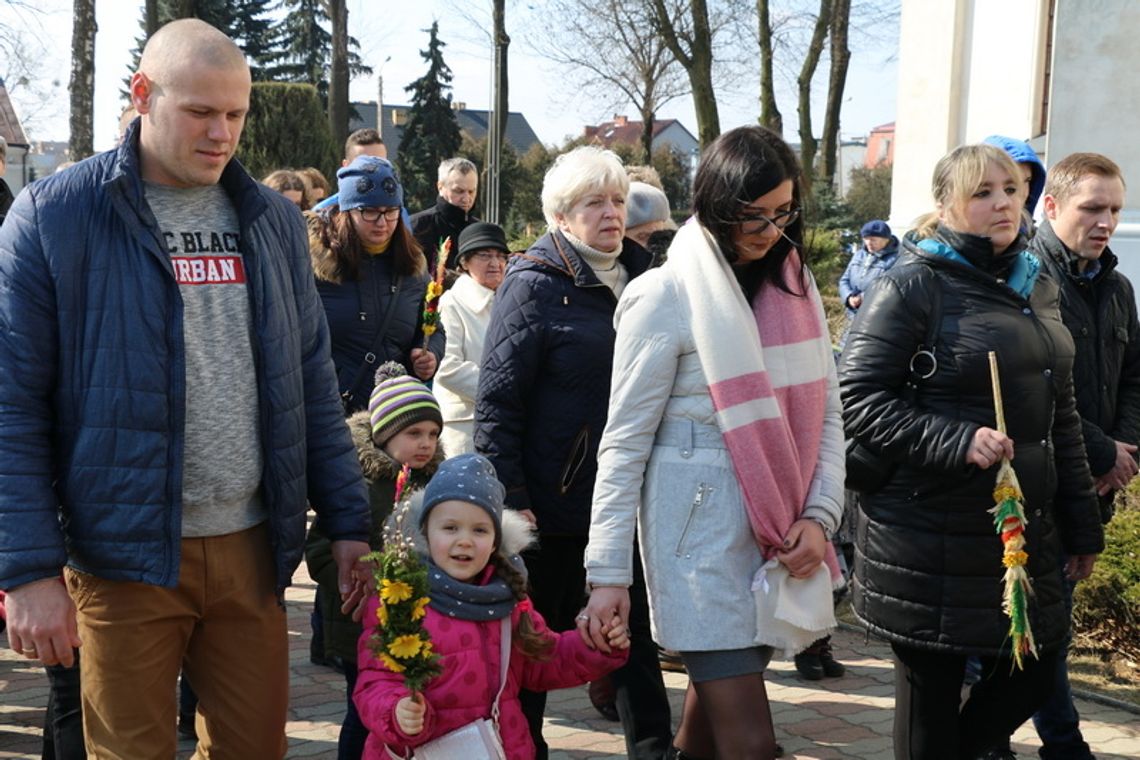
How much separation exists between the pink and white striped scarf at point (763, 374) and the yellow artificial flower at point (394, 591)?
34.9 inches

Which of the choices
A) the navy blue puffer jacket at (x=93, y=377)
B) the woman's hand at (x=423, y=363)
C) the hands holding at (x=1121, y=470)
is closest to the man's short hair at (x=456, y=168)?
the woman's hand at (x=423, y=363)

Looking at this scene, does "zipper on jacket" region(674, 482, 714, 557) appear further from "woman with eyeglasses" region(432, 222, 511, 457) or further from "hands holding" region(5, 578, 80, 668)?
"woman with eyeglasses" region(432, 222, 511, 457)

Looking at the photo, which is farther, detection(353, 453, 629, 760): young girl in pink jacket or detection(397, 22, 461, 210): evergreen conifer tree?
detection(397, 22, 461, 210): evergreen conifer tree

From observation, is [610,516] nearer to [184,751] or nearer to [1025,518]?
[1025,518]

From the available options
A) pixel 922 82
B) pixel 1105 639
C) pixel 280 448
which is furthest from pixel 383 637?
pixel 922 82

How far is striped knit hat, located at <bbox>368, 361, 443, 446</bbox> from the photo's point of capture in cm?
447

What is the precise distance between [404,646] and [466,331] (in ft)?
11.3

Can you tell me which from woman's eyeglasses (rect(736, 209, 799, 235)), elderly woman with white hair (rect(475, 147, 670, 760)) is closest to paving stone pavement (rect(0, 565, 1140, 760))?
elderly woman with white hair (rect(475, 147, 670, 760))

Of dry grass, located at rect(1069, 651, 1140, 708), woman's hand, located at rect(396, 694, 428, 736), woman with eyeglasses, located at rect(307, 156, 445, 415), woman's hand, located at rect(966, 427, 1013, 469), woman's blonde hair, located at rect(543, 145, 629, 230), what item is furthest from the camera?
dry grass, located at rect(1069, 651, 1140, 708)

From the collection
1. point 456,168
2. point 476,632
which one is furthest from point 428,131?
point 476,632

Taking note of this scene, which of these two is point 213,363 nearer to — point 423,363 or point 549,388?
point 549,388

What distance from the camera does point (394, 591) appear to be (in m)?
3.22

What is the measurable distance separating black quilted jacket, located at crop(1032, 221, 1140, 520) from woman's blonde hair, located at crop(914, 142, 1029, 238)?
832 millimetres

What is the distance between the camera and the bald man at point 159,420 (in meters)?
3.07
